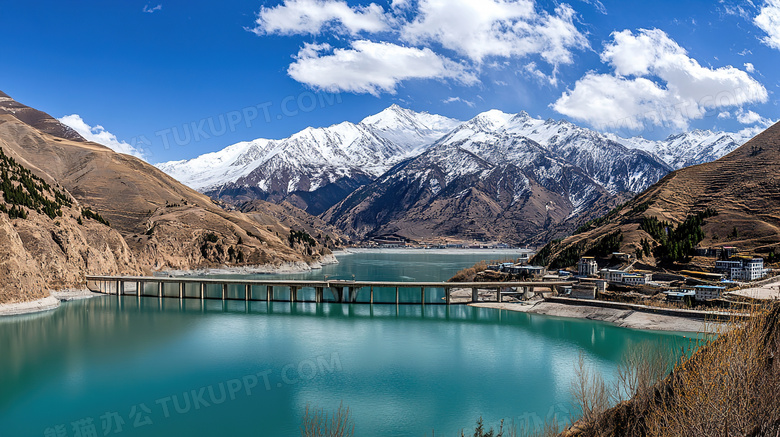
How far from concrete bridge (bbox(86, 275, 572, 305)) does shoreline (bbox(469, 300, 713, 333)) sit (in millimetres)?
4933

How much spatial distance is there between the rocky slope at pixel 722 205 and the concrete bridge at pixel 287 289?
27.2 m

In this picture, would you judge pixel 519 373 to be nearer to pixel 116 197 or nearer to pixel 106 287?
pixel 106 287

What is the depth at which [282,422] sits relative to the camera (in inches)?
1142

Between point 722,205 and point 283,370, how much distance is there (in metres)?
109

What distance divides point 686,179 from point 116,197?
530ft

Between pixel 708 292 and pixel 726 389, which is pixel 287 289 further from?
pixel 726 389

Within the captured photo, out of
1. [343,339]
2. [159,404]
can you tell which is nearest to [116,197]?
[343,339]

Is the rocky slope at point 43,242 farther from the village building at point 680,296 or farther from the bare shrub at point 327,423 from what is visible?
the village building at point 680,296

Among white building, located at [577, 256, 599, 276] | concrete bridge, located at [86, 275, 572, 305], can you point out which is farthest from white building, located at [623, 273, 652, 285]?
white building, located at [577, 256, 599, 276]

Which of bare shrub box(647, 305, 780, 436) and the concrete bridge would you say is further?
the concrete bridge

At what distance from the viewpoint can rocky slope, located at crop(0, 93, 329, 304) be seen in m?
79.9

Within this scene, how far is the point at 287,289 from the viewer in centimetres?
10669

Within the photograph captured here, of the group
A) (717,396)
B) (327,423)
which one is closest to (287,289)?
(327,423)

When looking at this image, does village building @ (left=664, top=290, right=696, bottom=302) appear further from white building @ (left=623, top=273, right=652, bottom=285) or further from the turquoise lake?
the turquoise lake
